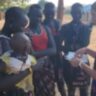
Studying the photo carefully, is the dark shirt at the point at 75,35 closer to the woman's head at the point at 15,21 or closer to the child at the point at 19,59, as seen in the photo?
the woman's head at the point at 15,21

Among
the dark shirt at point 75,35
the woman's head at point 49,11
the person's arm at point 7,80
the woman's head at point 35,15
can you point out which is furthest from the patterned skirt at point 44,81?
the person's arm at point 7,80

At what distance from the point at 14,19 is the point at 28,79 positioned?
681 mm

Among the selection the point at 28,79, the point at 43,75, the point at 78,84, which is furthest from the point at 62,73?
the point at 28,79

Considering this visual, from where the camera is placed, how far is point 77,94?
6504mm

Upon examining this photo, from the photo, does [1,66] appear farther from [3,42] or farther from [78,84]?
[78,84]

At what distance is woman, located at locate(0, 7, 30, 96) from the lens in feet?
10.9

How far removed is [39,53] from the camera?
4.49 meters

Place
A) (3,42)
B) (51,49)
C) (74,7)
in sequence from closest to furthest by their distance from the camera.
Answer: (3,42), (51,49), (74,7)

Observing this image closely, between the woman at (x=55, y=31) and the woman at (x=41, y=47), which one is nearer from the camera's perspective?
the woman at (x=41, y=47)

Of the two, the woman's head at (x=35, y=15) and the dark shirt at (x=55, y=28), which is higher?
the woman's head at (x=35, y=15)

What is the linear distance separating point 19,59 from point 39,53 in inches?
41.2

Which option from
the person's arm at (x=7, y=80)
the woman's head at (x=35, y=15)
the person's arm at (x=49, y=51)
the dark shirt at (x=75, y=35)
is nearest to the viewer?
the person's arm at (x=7, y=80)

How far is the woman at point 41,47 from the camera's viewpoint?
4.66 meters

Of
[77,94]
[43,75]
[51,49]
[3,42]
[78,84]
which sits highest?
[3,42]
